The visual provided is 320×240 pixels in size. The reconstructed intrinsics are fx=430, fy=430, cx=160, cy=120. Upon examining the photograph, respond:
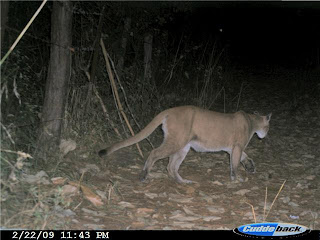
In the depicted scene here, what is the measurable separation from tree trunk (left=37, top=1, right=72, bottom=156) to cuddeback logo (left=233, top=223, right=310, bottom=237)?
2.77m

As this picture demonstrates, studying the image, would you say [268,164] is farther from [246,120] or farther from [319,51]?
[319,51]

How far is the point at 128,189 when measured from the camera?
5.80 m

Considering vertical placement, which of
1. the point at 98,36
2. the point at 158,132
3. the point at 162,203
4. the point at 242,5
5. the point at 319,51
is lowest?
the point at 162,203

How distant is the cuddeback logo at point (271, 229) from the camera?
445cm

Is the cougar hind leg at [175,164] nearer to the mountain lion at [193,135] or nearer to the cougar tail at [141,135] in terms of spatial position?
the mountain lion at [193,135]

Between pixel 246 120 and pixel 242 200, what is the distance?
5.90ft

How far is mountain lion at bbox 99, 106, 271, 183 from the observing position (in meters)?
6.23

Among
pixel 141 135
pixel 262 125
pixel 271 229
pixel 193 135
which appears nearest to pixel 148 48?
pixel 262 125

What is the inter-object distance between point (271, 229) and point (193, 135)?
87.8 inches

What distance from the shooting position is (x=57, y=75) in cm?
588

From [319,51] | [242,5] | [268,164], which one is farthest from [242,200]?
[242,5]

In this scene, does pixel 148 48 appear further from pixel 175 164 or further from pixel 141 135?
pixel 141 135

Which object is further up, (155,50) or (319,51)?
(319,51)

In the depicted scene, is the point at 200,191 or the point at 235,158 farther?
the point at 235,158
